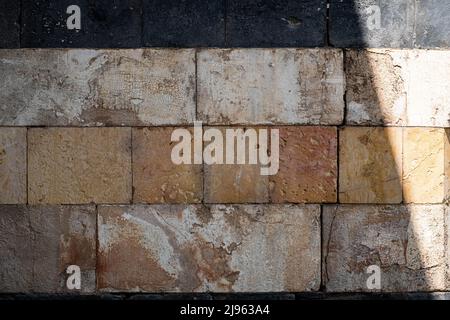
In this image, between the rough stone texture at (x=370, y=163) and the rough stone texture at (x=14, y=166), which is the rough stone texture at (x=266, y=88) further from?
the rough stone texture at (x=14, y=166)

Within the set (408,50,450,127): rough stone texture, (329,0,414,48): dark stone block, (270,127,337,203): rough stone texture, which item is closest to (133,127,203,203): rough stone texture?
(270,127,337,203): rough stone texture

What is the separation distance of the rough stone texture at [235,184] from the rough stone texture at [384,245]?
0.57 meters

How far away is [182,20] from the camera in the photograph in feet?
17.3

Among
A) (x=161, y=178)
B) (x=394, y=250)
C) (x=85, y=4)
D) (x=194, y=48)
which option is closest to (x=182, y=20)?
(x=194, y=48)

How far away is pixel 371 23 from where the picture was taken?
5305 millimetres

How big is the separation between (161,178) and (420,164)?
6.95 feet

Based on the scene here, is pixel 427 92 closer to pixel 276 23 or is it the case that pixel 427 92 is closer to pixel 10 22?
pixel 276 23

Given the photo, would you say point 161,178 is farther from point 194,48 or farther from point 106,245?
point 194,48

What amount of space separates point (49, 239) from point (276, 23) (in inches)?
100

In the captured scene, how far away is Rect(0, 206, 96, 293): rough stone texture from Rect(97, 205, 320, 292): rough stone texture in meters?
0.11

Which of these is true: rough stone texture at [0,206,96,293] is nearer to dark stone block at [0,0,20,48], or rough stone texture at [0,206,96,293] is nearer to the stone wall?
the stone wall

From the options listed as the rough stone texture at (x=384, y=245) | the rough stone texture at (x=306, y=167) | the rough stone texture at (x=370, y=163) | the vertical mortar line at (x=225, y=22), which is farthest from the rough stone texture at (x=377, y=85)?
the vertical mortar line at (x=225, y=22)

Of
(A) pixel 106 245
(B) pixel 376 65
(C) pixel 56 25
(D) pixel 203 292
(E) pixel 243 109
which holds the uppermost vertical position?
(C) pixel 56 25

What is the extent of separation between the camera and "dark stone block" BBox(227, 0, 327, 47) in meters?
5.27
